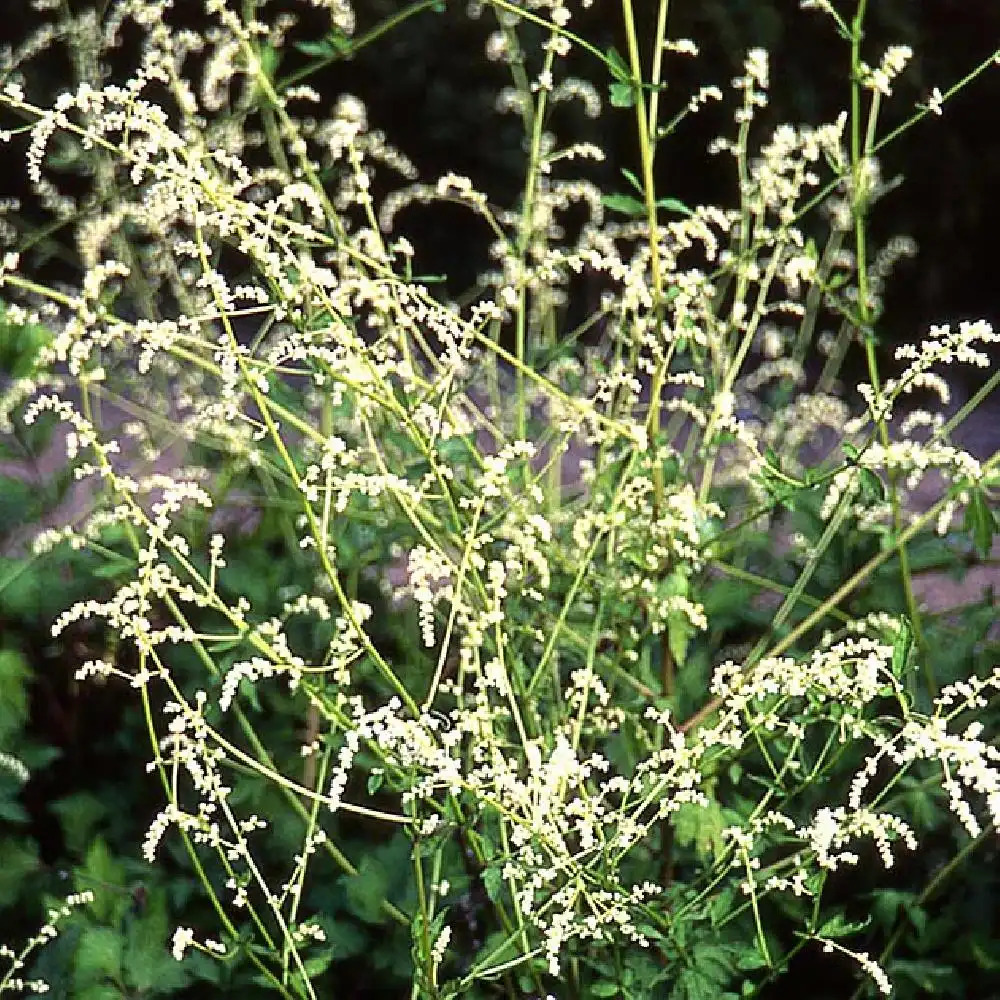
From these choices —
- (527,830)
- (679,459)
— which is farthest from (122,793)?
(527,830)

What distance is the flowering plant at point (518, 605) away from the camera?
1.62 m

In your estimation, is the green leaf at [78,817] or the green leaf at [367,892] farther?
the green leaf at [78,817]

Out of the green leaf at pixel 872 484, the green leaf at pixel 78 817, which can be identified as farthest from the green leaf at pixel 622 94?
the green leaf at pixel 78 817

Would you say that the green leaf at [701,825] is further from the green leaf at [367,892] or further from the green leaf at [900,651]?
the green leaf at [900,651]

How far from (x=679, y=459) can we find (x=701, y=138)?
286 cm

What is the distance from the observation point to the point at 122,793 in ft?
8.27

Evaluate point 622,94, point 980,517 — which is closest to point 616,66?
point 622,94

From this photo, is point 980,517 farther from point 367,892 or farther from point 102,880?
point 102,880

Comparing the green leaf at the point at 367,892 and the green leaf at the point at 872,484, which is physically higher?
the green leaf at the point at 872,484

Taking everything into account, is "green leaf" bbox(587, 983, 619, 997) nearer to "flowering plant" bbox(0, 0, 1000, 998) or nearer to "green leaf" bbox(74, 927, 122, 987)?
"flowering plant" bbox(0, 0, 1000, 998)

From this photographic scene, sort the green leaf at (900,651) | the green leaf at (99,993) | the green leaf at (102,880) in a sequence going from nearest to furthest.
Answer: the green leaf at (900,651) < the green leaf at (99,993) < the green leaf at (102,880)

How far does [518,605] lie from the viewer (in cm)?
214

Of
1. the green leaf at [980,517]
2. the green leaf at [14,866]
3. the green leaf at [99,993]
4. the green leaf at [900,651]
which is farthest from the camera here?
the green leaf at [14,866]

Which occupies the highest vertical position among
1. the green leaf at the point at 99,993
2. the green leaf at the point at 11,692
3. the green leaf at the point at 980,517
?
the green leaf at the point at 980,517
